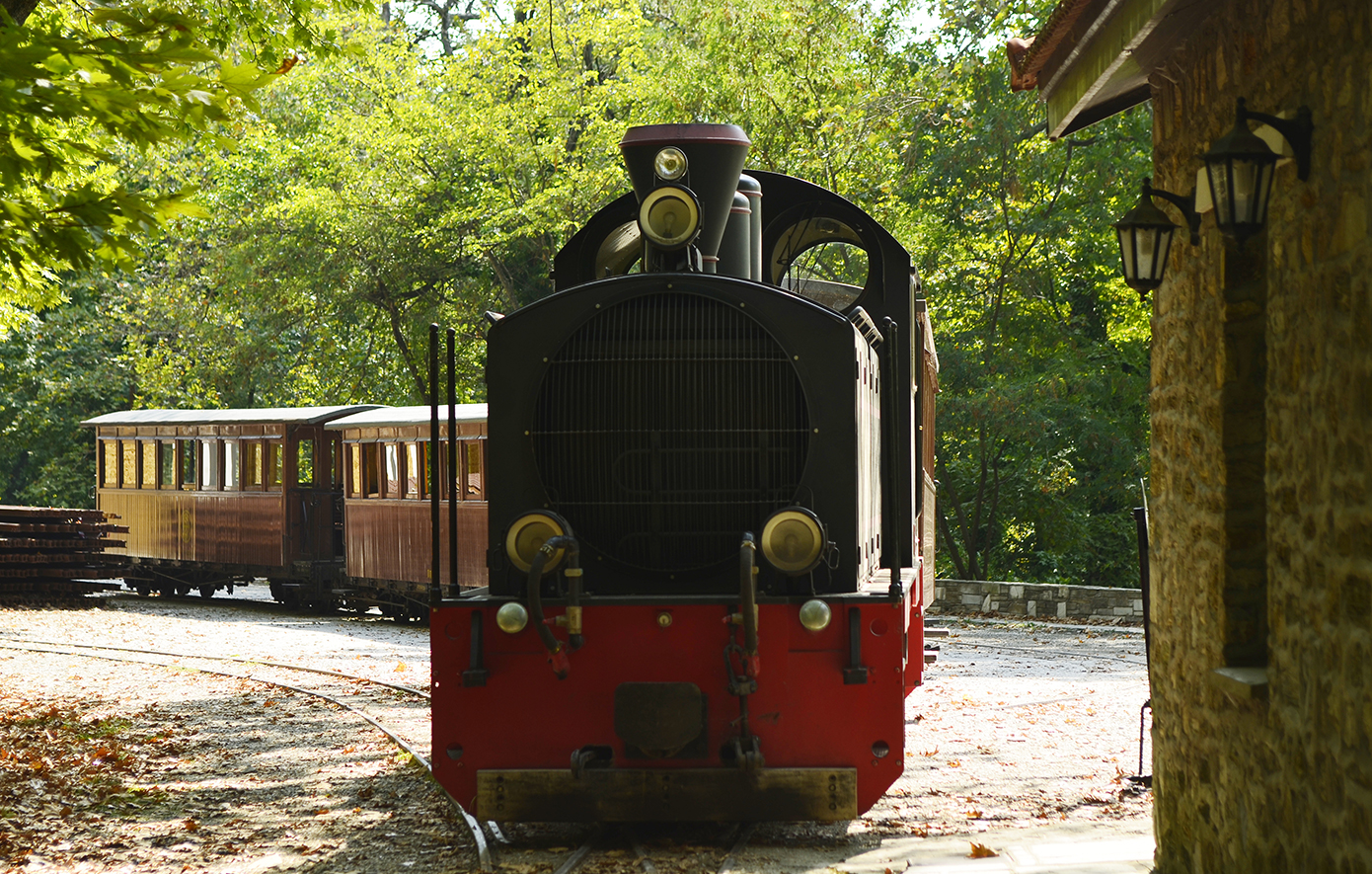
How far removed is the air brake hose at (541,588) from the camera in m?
5.53

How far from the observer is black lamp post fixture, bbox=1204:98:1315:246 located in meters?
4.07

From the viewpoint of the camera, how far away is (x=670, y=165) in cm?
629

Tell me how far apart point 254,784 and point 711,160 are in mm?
4582

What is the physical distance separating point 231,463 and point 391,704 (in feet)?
37.7

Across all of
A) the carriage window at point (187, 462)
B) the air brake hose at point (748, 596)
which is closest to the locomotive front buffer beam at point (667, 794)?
the air brake hose at point (748, 596)

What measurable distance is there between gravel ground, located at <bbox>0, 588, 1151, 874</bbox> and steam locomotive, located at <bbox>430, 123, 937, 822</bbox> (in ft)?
1.47

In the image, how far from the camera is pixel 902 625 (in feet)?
19.2

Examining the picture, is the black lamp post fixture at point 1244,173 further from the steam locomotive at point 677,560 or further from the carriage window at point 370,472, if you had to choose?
the carriage window at point 370,472

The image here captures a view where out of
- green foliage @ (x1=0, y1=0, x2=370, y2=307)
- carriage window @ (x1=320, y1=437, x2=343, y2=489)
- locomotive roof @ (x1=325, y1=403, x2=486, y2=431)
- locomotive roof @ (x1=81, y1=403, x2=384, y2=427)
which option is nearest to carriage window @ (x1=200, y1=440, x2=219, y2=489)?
locomotive roof @ (x1=81, y1=403, x2=384, y2=427)

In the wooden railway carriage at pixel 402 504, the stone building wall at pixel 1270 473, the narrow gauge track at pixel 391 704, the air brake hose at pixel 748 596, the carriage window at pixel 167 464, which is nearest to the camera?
the stone building wall at pixel 1270 473

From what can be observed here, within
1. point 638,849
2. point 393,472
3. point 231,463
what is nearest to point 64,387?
point 231,463

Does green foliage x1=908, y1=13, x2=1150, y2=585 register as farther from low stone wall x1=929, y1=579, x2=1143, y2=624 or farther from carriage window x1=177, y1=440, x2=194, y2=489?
carriage window x1=177, y1=440, x2=194, y2=489

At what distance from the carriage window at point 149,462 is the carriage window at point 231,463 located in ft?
7.19

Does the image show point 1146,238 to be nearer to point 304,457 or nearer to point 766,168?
point 766,168
